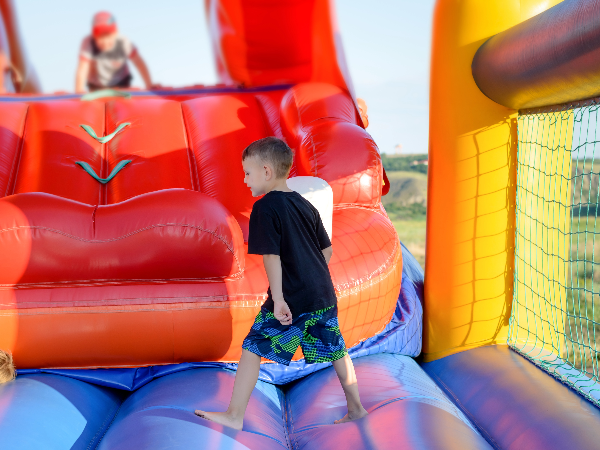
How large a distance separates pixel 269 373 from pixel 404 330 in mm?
438

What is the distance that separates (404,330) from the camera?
5.25 feet

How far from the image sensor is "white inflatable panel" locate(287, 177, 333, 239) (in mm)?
1442

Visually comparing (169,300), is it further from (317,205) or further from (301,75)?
(301,75)

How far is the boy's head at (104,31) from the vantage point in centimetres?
250

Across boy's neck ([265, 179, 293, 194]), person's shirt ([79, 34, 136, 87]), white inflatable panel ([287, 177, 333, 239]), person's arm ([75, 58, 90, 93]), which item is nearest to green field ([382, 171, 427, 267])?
person's shirt ([79, 34, 136, 87])

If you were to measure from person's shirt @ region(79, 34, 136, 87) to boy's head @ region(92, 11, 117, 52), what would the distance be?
0.06 feet

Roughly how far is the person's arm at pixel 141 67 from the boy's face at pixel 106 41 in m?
0.11

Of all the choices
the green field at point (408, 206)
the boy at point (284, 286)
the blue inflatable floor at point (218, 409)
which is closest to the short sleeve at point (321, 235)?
the boy at point (284, 286)

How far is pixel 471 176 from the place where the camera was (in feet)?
5.05

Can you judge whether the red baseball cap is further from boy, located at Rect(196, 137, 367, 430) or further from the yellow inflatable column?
boy, located at Rect(196, 137, 367, 430)

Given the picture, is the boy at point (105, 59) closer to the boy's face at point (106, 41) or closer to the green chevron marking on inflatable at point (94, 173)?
the boy's face at point (106, 41)

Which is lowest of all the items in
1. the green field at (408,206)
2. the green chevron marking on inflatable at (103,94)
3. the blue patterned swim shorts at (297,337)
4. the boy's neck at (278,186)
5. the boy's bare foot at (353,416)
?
the green field at (408,206)

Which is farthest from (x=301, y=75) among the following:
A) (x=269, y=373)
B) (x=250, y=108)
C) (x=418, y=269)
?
(x=269, y=373)

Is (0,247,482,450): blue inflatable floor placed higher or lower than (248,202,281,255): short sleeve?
lower
